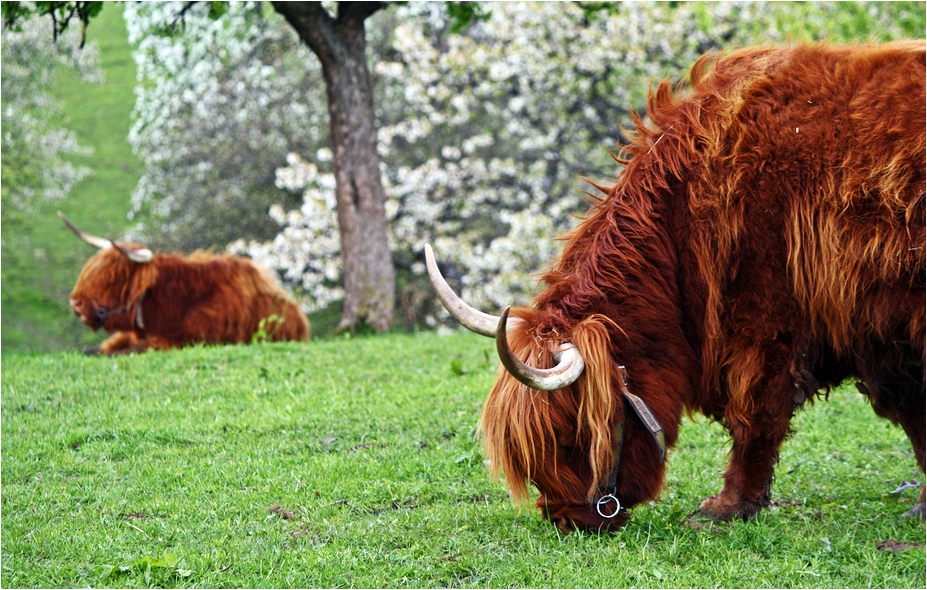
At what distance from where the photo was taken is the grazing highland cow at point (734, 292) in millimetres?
4223

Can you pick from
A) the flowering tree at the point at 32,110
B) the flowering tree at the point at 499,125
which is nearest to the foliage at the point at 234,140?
the flowering tree at the point at 499,125

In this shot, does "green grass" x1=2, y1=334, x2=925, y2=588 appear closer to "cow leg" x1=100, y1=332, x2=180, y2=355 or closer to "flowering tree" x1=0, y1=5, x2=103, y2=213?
"cow leg" x1=100, y1=332, x2=180, y2=355

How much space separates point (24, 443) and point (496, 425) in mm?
3581

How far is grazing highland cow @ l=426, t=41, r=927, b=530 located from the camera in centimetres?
422

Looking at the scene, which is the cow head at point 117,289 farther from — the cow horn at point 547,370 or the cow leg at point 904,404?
the cow leg at point 904,404

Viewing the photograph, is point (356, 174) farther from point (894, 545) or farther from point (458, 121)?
point (894, 545)

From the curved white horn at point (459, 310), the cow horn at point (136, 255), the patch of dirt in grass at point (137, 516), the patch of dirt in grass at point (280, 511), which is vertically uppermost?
the curved white horn at point (459, 310)

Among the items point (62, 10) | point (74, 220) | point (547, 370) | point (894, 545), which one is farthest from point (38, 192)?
point (894, 545)

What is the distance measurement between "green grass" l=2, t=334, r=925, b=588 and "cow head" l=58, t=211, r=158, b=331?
232cm

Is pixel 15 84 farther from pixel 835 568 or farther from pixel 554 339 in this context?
pixel 835 568

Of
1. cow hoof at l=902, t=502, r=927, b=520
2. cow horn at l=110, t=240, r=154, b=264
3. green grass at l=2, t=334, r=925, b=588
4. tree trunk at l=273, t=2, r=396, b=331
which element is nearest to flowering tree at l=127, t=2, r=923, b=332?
tree trunk at l=273, t=2, r=396, b=331

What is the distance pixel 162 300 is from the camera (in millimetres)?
10680

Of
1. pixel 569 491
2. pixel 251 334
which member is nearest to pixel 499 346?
pixel 569 491

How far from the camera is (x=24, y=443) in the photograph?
611 centimetres
